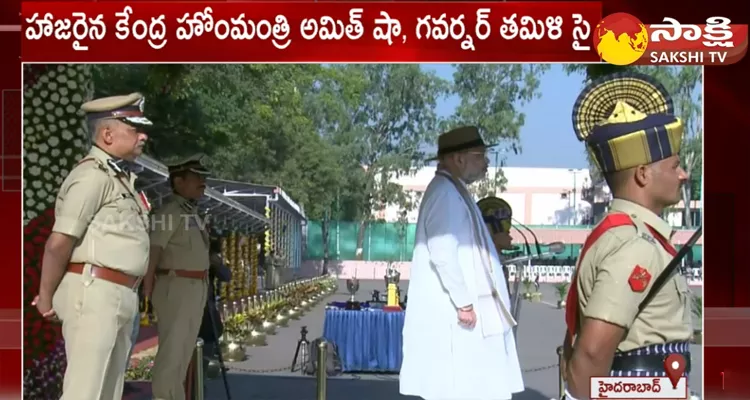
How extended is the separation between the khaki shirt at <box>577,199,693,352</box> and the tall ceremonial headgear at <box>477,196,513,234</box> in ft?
11.0

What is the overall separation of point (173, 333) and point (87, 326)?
1.56m

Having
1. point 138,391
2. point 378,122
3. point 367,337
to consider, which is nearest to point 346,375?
point 367,337

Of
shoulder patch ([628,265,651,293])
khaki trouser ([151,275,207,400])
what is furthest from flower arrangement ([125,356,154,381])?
shoulder patch ([628,265,651,293])

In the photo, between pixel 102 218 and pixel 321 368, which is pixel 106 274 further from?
pixel 321 368

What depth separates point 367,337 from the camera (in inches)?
290

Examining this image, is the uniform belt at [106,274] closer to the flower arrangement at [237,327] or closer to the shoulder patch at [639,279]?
the shoulder patch at [639,279]

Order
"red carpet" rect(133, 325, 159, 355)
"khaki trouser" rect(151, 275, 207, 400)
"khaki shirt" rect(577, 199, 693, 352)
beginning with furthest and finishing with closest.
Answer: "red carpet" rect(133, 325, 159, 355) < "khaki trouser" rect(151, 275, 207, 400) < "khaki shirt" rect(577, 199, 693, 352)

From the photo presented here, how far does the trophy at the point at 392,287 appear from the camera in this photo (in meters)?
6.94

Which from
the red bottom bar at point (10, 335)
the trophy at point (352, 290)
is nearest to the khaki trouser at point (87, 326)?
the red bottom bar at point (10, 335)

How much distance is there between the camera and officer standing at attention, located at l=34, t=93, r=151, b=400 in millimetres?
3777

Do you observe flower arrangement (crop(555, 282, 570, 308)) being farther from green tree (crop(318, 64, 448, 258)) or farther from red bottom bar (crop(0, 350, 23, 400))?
red bottom bar (crop(0, 350, 23, 400))

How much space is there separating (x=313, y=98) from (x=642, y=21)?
285 cm

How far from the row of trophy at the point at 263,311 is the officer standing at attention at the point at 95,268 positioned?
3338mm

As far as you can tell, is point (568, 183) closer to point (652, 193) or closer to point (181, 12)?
point (181, 12)
